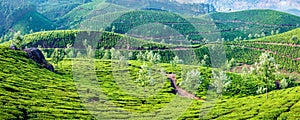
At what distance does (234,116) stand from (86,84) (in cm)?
4771

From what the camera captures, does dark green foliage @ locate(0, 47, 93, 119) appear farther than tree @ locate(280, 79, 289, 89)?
No

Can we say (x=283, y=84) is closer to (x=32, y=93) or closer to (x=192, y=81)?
(x=192, y=81)

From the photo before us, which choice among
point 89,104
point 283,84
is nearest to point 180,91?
point 283,84

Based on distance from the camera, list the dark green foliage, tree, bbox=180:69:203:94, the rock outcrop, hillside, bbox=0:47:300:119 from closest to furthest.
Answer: the dark green foliage → hillside, bbox=0:47:300:119 → the rock outcrop → tree, bbox=180:69:203:94

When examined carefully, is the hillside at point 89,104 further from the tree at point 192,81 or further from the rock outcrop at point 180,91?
the tree at point 192,81

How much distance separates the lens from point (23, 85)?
242 ft

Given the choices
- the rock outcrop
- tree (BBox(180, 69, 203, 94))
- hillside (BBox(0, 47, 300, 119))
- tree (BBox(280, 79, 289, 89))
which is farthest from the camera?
tree (BBox(280, 79, 289, 89))

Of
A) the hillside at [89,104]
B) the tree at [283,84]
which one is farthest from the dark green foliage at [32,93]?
the tree at [283,84]

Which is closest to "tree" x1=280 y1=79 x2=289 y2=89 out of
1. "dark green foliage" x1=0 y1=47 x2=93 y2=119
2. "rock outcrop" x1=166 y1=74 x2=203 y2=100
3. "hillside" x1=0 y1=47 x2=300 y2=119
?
"rock outcrop" x1=166 y1=74 x2=203 y2=100

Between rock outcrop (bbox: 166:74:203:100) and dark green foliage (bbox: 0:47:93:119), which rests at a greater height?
dark green foliage (bbox: 0:47:93:119)

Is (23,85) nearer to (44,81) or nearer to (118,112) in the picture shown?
(44,81)

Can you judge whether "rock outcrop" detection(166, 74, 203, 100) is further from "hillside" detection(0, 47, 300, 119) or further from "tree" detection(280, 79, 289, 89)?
"tree" detection(280, 79, 289, 89)

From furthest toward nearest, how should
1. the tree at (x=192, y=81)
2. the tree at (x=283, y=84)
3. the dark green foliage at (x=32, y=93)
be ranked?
the tree at (x=283, y=84)
the tree at (x=192, y=81)
the dark green foliage at (x=32, y=93)

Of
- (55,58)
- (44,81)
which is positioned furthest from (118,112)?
(55,58)
